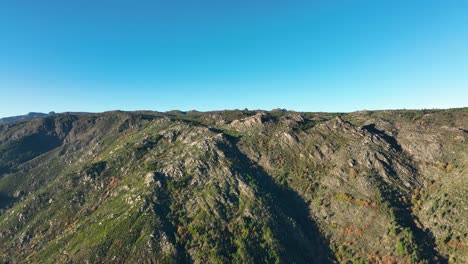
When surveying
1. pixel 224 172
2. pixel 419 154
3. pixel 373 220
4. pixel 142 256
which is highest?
pixel 419 154

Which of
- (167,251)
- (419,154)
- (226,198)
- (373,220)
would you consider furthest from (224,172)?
(419,154)

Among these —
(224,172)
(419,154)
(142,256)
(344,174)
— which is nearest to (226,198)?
(224,172)

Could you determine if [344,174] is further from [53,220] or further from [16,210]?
[16,210]

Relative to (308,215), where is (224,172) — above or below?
above

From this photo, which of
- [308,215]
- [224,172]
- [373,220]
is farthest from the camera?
[224,172]

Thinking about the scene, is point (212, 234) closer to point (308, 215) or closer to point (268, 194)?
point (268, 194)

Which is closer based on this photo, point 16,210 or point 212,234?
point 212,234

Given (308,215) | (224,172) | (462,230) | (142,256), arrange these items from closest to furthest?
1. (462,230)
2. (142,256)
3. (308,215)
4. (224,172)
